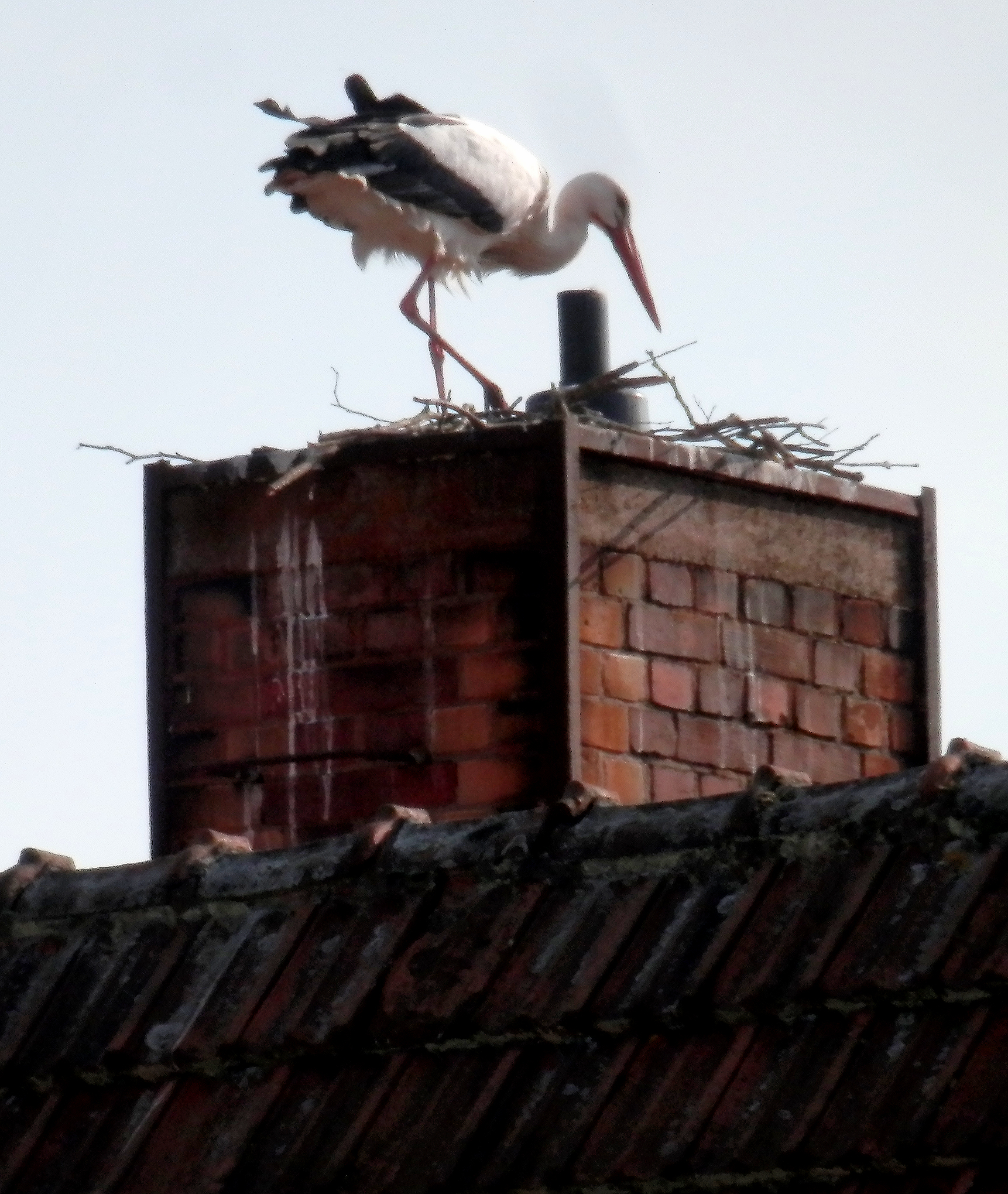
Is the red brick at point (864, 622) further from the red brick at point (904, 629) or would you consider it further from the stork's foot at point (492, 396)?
the stork's foot at point (492, 396)

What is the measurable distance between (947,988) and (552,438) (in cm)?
335

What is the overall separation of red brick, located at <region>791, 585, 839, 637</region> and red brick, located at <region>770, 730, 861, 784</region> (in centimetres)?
28

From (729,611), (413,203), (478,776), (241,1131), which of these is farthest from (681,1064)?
(413,203)

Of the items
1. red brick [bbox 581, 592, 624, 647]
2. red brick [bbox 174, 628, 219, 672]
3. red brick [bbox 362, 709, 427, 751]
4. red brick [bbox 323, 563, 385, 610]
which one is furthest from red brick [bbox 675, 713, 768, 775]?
red brick [bbox 174, 628, 219, 672]

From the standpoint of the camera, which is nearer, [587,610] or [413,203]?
[587,610]

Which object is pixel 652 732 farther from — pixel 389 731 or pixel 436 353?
pixel 436 353

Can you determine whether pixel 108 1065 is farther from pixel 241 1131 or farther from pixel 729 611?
pixel 729 611

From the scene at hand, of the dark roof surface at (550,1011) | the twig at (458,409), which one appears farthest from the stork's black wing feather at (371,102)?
the dark roof surface at (550,1011)

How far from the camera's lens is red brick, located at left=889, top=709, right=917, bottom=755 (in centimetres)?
750

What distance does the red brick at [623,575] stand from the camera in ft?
22.7

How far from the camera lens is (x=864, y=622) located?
7.52m

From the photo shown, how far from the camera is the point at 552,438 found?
6836 mm

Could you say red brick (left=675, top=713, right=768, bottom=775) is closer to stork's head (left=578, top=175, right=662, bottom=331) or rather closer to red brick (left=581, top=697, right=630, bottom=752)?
red brick (left=581, top=697, right=630, bottom=752)

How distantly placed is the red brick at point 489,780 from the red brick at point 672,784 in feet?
1.12
